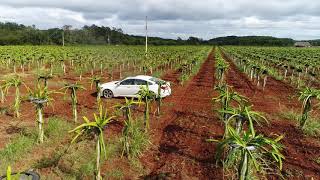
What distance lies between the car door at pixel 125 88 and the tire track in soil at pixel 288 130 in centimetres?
693

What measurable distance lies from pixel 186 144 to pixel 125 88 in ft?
29.4

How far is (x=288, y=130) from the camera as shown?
14.4 metres

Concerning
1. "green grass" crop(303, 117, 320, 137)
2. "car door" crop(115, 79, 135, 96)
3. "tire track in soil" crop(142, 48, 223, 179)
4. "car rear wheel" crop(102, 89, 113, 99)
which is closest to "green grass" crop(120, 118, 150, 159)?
"tire track in soil" crop(142, 48, 223, 179)

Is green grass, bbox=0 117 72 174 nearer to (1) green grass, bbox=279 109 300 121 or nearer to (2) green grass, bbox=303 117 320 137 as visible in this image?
(2) green grass, bbox=303 117 320 137

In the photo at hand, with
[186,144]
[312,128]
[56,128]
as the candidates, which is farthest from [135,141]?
[312,128]

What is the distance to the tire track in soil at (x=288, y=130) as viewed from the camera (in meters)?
10.8

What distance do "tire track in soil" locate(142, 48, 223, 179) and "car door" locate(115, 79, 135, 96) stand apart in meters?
2.30

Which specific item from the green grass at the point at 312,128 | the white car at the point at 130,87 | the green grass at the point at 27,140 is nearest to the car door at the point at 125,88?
the white car at the point at 130,87

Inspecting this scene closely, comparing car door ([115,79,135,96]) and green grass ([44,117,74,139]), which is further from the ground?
car door ([115,79,135,96])

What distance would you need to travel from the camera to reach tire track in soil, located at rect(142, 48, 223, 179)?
10.1 metres

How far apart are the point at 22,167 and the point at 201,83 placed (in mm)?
20255

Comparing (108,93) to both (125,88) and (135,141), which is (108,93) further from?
(135,141)

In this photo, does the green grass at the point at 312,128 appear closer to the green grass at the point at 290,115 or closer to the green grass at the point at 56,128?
the green grass at the point at 290,115

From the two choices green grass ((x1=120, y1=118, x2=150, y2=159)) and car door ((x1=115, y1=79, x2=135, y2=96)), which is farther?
car door ((x1=115, y1=79, x2=135, y2=96))
